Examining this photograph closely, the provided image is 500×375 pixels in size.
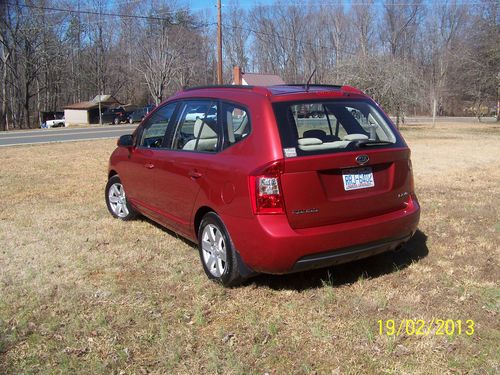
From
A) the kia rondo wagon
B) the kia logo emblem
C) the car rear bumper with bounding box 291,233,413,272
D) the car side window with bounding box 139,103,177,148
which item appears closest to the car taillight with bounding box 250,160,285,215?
the kia rondo wagon

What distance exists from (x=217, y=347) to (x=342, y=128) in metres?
2.19

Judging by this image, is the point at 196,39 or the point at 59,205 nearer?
the point at 59,205

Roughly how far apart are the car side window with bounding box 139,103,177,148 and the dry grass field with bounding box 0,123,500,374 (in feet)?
3.52

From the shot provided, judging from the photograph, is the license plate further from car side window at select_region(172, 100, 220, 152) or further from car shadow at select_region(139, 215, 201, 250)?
car shadow at select_region(139, 215, 201, 250)

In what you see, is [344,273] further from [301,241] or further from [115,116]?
[115,116]

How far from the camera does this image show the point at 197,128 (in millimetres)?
4574

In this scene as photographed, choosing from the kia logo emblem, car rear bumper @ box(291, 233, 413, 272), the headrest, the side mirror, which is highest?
the headrest

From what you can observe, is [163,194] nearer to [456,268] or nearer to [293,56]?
[456,268]

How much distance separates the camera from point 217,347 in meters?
3.27

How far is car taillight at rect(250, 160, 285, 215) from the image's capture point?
3.56 m

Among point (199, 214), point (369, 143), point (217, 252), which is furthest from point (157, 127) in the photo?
point (369, 143)

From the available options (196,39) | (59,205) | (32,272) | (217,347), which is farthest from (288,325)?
(196,39)

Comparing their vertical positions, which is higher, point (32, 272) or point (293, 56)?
point (293, 56)

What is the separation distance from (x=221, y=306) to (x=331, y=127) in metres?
1.83
